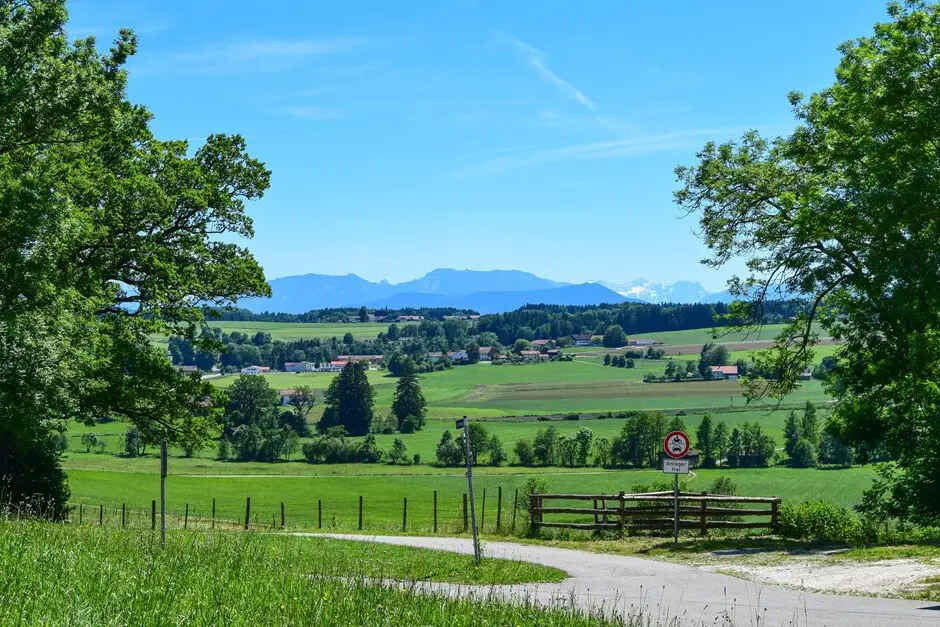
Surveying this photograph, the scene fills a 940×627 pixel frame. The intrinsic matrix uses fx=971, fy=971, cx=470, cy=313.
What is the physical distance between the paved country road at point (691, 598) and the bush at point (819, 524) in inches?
245

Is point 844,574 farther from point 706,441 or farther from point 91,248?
point 706,441

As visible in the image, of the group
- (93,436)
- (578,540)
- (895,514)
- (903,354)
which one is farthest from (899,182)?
(93,436)

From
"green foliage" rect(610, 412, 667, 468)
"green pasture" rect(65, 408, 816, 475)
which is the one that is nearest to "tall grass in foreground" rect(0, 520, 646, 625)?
"green pasture" rect(65, 408, 816, 475)

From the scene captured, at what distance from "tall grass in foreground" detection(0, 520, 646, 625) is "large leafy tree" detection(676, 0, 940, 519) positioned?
16.4 meters

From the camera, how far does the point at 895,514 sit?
2588 centimetres

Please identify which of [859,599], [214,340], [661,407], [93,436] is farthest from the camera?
[661,407]

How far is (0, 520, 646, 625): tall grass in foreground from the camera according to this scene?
26.3 ft

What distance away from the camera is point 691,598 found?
16109mm

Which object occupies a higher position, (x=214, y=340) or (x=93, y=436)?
(x=214, y=340)

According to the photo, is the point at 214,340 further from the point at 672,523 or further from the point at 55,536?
the point at 55,536

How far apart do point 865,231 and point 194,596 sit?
20.5 metres

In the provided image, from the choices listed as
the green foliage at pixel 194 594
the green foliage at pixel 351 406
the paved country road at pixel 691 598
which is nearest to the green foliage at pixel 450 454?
the green foliage at pixel 351 406

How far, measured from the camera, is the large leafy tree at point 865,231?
23141 mm

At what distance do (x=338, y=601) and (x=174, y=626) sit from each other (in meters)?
1.78
